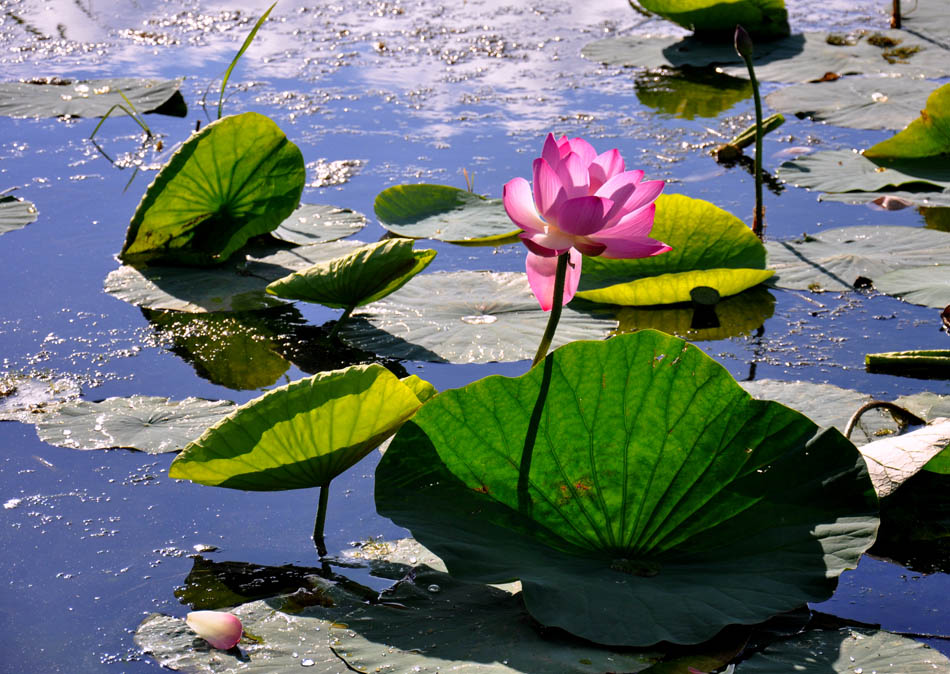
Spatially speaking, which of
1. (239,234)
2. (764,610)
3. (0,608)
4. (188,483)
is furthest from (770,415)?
(239,234)

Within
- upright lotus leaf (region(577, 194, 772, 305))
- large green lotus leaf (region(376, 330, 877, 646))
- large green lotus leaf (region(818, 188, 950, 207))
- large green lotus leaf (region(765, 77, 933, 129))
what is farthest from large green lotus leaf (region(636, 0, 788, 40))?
large green lotus leaf (region(376, 330, 877, 646))

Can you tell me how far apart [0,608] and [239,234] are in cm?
122

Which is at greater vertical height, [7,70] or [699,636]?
[7,70]

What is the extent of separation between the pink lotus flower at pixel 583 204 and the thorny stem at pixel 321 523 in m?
0.44

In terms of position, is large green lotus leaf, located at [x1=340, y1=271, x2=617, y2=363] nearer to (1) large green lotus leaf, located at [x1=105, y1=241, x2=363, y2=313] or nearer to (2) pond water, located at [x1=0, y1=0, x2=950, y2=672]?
(2) pond water, located at [x1=0, y1=0, x2=950, y2=672]

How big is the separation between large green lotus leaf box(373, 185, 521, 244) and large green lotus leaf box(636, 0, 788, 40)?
1885 millimetres

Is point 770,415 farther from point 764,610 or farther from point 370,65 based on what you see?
point 370,65

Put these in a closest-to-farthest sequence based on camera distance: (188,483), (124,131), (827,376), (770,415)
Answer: (770,415)
(188,483)
(827,376)
(124,131)

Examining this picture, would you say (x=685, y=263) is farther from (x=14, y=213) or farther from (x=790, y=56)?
(x=790, y=56)

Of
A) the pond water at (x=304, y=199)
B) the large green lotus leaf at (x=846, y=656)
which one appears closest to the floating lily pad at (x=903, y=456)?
the pond water at (x=304, y=199)

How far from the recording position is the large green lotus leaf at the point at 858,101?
128 inches

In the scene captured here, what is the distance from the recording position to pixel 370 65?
13.4ft

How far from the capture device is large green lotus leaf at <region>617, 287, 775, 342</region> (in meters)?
2.08

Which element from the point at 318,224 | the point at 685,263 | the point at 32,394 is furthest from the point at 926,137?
the point at 32,394
